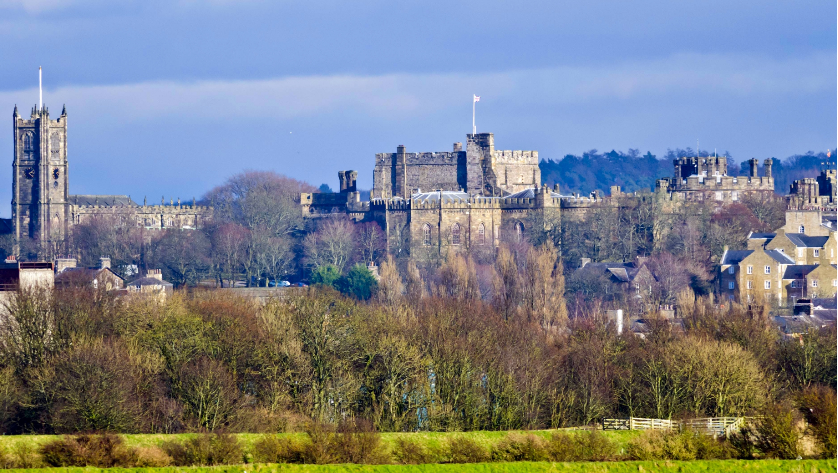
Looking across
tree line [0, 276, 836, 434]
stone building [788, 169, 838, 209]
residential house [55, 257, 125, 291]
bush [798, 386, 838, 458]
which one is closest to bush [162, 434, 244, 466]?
tree line [0, 276, 836, 434]

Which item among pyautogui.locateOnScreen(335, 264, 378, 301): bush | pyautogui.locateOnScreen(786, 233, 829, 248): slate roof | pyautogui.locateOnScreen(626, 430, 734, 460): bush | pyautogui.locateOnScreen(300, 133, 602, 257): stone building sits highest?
pyautogui.locateOnScreen(300, 133, 602, 257): stone building

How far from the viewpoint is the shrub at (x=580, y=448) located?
134 ft

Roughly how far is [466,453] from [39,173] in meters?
90.8

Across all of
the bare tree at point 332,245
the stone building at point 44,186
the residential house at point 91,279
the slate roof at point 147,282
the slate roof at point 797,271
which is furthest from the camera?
the stone building at point 44,186

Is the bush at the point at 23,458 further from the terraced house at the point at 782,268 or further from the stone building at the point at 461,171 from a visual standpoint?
the stone building at the point at 461,171

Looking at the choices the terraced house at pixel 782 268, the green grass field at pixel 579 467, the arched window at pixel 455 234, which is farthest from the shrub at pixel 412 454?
the arched window at pixel 455 234

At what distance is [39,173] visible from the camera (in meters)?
127

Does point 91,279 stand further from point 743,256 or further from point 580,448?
point 580,448

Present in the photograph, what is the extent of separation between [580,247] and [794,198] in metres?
23.4

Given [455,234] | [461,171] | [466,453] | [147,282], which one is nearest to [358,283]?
[147,282]

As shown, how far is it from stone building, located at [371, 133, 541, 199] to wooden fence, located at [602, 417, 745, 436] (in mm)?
70648

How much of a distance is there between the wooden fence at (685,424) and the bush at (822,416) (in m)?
1.73

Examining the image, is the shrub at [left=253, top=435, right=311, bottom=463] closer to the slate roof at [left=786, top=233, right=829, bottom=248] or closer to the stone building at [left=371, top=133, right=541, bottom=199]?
the slate roof at [left=786, top=233, right=829, bottom=248]

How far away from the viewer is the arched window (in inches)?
4375
